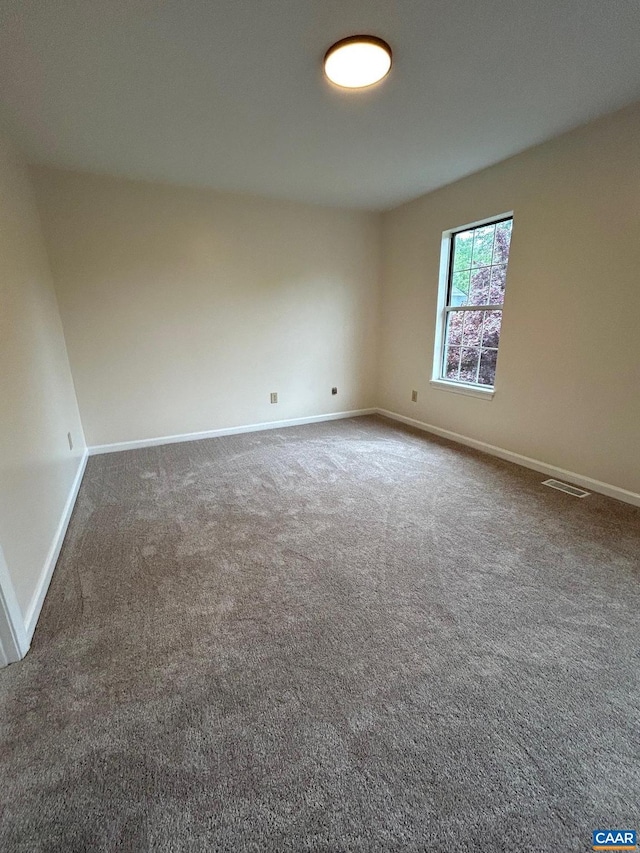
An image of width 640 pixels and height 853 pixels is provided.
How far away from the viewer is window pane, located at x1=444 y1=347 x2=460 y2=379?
153 inches

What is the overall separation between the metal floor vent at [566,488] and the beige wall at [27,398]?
10.8 feet

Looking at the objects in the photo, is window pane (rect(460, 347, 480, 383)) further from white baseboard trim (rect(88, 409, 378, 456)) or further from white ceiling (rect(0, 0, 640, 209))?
white ceiling (rect(0, 0, 640, 209))

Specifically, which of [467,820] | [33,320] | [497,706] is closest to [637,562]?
[497,706]

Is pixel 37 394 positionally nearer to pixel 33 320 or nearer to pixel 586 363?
pixel 33 320

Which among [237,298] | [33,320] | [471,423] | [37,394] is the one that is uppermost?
[237,298]

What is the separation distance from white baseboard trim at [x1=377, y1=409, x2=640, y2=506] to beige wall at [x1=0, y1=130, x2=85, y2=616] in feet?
11.4

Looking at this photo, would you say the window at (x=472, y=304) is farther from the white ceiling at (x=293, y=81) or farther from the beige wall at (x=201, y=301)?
the beige wall at (x=201, y=301)

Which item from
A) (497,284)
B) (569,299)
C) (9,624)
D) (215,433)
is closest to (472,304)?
(497,284)

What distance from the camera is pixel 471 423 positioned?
12.1ft

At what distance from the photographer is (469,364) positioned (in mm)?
3736

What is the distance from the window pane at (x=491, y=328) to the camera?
3.36m

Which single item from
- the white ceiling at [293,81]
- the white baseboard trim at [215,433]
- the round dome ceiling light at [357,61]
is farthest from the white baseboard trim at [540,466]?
the round dome ceiling light at [357,61]

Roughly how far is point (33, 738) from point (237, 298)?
364 centimetres

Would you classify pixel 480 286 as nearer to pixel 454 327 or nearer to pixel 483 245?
pixel 483 245
